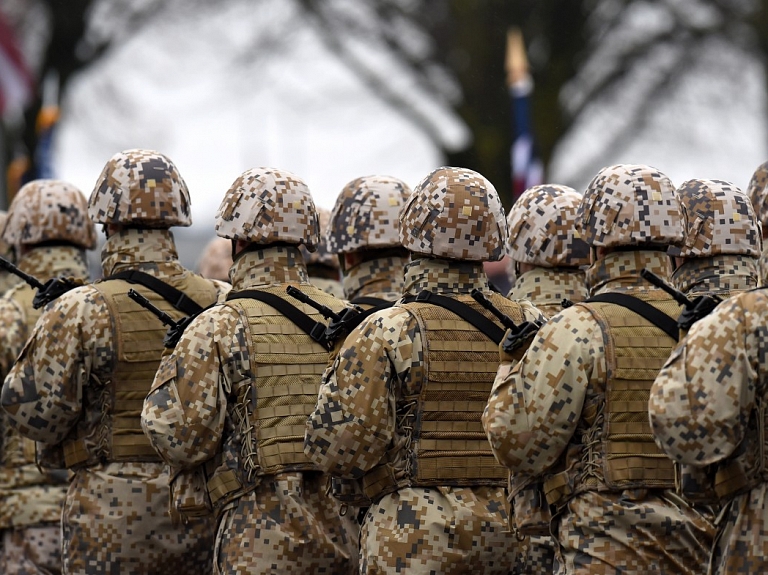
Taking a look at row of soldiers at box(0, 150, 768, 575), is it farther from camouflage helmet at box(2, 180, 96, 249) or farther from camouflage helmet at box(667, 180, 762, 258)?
camouflage helmet at box(2, 180, 96, 249)

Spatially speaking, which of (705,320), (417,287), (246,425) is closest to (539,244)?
(417,287)

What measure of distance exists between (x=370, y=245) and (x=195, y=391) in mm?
1856

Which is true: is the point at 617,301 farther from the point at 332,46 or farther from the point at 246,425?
the point at 332,46

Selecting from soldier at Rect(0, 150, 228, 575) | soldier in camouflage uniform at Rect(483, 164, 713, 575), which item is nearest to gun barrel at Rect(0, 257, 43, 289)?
soldier at Rect(0, 150, 228, 575)

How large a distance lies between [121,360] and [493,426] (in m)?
2.42

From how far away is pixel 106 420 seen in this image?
8359mm

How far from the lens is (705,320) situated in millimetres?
6059

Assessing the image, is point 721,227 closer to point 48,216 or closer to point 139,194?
point 139,194

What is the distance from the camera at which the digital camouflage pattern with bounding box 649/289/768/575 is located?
5957 mm

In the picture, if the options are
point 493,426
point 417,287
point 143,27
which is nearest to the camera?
point 493,426

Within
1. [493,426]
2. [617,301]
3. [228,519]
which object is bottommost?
A: [228,519]

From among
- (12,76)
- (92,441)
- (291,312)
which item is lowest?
(92,441)

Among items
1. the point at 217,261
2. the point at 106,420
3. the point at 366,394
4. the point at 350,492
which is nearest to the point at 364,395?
the point at 366,394

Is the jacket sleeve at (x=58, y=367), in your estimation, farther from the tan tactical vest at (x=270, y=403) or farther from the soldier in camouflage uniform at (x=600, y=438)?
the soldier in camouflage uniform at (x=600, y=438)
